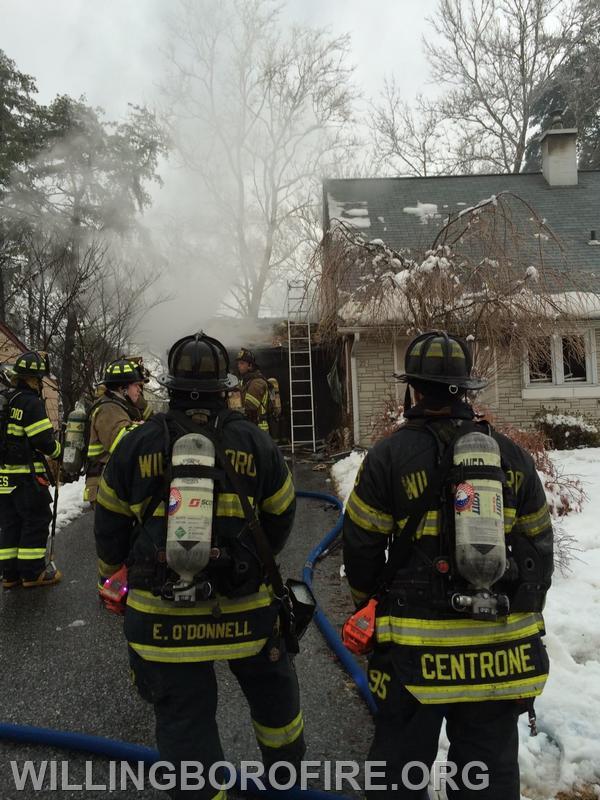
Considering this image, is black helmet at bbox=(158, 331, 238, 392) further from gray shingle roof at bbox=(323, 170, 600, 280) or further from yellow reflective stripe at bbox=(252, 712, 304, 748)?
gray shingle roof at bbox=(323, 170, 600, 280)

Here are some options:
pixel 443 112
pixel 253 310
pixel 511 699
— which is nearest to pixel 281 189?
pixel 253 310

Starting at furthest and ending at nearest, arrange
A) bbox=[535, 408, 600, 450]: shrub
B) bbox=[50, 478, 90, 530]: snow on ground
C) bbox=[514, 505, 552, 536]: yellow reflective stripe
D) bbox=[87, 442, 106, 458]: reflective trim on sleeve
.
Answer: bbox=[535, 408, 600, 450]: shrub
bbox=[50, 478, 90, 530]: snow on ground
bbox=[87, 442, 106, 458]: reflective trim on sleeve
bbox=[514, 505, 552, 536]: yellow reflective stripe

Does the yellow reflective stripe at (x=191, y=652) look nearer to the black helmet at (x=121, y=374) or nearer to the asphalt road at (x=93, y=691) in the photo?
the asphalt road at (x=93, y=691)

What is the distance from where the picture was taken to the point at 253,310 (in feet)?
71.4

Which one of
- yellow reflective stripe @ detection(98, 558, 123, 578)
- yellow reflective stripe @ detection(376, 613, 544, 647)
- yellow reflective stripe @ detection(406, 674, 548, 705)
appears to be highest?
yellow reflective stripe @ detection(98, 558, 123, 578)

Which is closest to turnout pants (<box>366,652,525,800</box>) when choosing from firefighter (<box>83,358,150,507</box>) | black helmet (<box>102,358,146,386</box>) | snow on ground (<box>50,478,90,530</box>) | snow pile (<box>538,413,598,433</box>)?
firefighter (<box>83,358,150,507</box>)

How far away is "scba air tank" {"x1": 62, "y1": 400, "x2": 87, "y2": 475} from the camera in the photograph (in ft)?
14.4

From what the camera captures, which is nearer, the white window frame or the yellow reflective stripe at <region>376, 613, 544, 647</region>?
the yellow reflective stripe at <region>376, 613, 544, 647</region>

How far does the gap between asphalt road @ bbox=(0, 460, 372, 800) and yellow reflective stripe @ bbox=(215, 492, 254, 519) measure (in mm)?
1206

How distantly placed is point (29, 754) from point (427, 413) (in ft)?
7.35

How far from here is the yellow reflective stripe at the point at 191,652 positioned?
1806 mm

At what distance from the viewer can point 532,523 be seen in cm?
183

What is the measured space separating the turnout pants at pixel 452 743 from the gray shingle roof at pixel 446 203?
33.9ft

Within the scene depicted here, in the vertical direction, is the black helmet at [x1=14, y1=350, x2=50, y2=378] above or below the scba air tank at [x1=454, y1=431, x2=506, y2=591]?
above
